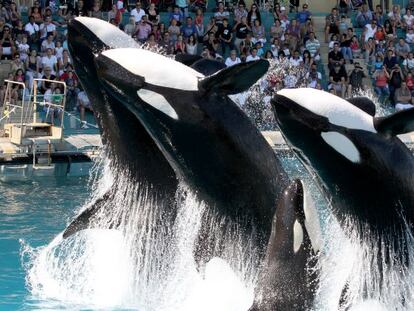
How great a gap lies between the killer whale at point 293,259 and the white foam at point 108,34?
12.9 feet

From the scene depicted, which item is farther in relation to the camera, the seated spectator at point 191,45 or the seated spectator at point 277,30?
the seated spectator at point 277,30

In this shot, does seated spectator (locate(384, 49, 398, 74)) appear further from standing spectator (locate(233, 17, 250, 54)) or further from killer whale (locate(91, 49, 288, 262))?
→ killer whale (locate(91, 49, 288, 262))

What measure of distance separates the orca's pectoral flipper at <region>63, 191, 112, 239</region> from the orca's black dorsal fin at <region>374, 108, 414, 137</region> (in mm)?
4418

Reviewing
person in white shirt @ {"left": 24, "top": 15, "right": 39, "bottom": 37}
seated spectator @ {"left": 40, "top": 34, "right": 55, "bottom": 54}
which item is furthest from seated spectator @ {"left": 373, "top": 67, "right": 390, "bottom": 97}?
person in white shirt @ {"left": 24, "top": 15, "right": 39, "bottom": 37}

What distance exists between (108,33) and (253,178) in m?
2.68

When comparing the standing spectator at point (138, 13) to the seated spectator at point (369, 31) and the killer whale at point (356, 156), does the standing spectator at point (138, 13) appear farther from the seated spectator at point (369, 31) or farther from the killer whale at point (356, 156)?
the killer whale at point (356, 156)

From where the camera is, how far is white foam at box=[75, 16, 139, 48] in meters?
13.4

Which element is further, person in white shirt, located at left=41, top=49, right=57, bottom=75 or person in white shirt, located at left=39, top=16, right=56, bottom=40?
person in white shirt, located at left=39, top=16, right=56, bottom=40

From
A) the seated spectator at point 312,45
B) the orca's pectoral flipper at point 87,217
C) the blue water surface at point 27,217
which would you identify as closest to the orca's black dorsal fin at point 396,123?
the orca's pectoral flipper at point 87,217

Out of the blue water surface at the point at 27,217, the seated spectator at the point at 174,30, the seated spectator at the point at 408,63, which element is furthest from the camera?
the seated spectator at the point at 408,63

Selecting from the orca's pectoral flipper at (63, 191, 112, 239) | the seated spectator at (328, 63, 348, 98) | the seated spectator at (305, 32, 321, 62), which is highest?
the orca's pectoral flipper at (63, 191, 112, 239)

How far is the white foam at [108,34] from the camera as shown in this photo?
44.1 ft

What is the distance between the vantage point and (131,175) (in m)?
13.8

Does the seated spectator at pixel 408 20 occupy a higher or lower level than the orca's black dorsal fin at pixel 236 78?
lower
